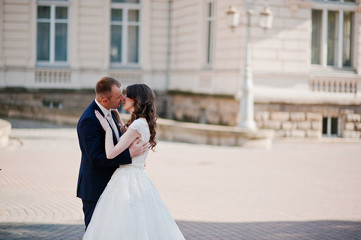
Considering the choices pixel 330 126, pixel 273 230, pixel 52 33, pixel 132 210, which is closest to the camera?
pixel 132 210

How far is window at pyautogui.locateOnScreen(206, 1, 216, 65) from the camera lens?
21609mm

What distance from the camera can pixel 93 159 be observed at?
5.06 metres

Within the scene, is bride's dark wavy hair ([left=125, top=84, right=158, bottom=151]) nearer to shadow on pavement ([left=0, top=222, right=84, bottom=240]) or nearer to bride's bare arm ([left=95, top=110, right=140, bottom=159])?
bride's bare arm ([left=95, top=110, right=140, bottom=159])

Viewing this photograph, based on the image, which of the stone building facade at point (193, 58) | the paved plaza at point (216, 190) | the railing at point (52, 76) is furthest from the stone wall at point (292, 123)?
the railing at point (52, 76)

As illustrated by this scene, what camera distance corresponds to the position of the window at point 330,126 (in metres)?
20.6

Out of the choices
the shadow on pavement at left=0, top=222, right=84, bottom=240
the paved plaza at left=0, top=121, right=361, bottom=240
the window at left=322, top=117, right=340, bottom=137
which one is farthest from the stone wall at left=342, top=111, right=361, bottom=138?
the shadow on pavement at left=0, top=222, right=84, bottom=240

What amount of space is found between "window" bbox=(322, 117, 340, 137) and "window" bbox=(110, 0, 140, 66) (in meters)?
8.39

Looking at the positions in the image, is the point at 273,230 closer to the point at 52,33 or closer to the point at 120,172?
the point at 120,172

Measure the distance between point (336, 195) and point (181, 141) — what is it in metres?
8.03

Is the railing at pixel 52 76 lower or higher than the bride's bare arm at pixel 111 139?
higher

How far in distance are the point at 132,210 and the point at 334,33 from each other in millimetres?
17730

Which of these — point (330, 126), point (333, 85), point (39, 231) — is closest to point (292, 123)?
point (330, 126)

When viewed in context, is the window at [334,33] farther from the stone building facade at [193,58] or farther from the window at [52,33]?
the window at [52,33]

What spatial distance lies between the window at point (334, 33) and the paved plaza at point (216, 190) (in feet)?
15.5
